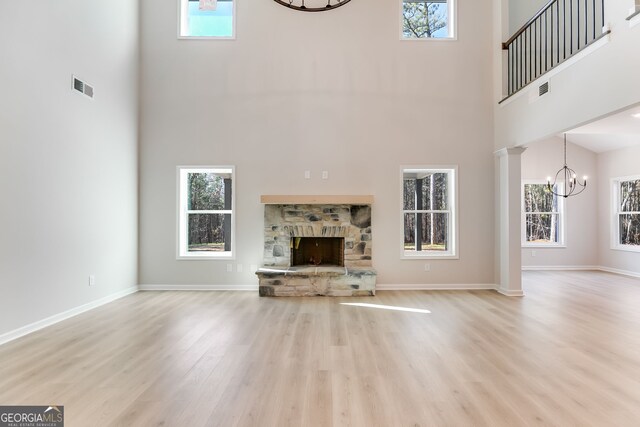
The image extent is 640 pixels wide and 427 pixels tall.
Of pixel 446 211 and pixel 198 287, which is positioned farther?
pixel 446 211

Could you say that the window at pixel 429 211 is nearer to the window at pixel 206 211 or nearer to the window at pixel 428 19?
the window at pixel 428 19

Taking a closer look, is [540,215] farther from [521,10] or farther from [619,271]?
[521,10]

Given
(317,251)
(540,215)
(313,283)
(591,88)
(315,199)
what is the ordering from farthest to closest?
(540,215), (317,251), (315,199), (313,283), (591,88)

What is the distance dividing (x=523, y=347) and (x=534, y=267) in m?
5.61

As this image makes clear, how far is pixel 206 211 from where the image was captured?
6.01 meters

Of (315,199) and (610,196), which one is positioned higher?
(610,196)

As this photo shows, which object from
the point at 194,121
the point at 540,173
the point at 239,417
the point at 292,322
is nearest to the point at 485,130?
the point at 540,173

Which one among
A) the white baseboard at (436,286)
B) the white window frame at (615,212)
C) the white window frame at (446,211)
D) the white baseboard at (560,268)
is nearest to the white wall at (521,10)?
the white window frame at (446,211)

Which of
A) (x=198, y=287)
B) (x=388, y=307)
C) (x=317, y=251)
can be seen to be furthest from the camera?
(x=317, y=251)

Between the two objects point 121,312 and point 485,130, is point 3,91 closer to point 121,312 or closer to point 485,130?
point 121,312

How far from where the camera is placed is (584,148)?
7.96 m

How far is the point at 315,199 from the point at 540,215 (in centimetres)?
588

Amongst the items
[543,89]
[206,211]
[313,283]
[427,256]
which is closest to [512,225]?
[427,256]

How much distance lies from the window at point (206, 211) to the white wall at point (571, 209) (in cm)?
678
